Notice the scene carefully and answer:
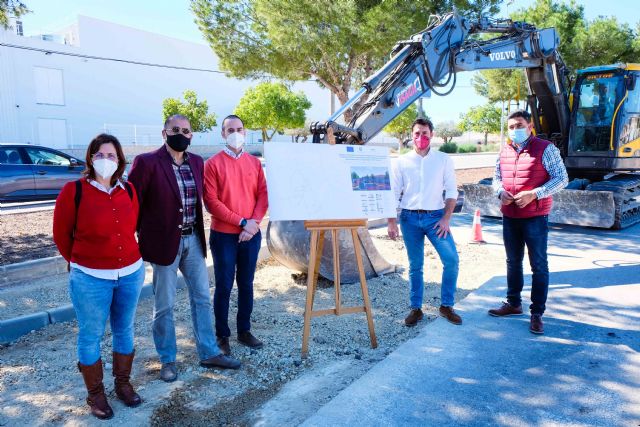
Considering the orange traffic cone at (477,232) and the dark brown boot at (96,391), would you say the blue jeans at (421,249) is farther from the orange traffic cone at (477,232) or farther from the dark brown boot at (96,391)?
the orange traffic cone at (477,232)

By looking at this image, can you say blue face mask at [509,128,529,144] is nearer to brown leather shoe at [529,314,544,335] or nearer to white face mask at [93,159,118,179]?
brown leather shoe at [529,314,544,335]

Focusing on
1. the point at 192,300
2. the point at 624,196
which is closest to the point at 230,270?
the point at 192,300

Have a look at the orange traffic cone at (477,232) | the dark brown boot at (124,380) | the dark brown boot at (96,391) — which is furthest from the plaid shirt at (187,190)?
the orange traffic cone at (477,232)

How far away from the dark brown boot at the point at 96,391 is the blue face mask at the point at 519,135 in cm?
404

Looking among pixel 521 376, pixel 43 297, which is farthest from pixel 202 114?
pixel 521 376

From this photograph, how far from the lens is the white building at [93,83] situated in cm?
3509

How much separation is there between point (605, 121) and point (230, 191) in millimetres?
9062

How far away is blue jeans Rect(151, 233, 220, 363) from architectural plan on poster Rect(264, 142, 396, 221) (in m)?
0.76

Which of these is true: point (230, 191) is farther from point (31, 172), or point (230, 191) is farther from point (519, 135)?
point (31, 172)

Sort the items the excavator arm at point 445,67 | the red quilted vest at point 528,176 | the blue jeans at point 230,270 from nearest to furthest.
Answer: the blue jeans at point 230,270 < the red quilted vest at point 528,176 < the excavator arm at point 445,67

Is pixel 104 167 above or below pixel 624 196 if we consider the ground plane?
above

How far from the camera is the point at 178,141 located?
378 cm

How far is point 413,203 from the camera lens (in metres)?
4.95

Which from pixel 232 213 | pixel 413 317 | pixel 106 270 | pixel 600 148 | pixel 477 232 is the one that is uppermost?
pixel 600 148
